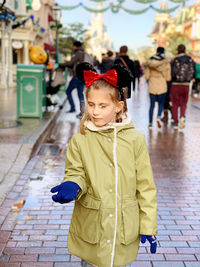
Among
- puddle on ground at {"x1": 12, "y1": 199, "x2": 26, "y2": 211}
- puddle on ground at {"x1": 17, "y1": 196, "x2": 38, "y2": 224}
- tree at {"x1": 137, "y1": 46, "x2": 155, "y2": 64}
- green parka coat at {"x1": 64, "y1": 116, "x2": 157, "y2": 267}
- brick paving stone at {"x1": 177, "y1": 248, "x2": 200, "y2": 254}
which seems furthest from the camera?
tree at {"x1": 137, "y1": 46, "x2": 155, "y2": 64}

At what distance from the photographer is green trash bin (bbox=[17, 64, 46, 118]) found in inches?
401

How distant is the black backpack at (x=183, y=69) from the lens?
1013 centimetres

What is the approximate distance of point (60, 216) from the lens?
4.31 m

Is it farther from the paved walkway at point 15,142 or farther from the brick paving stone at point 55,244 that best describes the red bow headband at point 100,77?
the paved walkway at point 15,142

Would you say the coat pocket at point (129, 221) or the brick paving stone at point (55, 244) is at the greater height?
the coat pocket at point (129, 221)

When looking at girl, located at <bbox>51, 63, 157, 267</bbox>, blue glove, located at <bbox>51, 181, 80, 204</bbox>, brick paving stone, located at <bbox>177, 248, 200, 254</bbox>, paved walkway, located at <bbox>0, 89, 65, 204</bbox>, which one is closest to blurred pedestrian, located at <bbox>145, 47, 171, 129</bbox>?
paved walkway, located at <bbox>0, 89, 65, 204</bbox>

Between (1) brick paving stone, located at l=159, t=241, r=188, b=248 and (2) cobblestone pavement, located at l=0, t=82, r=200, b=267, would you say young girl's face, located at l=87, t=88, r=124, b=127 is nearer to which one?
(2) cobblestone pavement, located at l=0, t=82, r=200, b=267

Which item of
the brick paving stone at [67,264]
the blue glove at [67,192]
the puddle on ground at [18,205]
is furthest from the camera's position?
the puddle on ground at [18,205]

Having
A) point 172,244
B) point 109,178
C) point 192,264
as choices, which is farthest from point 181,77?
point 109,178

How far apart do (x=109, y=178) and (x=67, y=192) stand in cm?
32

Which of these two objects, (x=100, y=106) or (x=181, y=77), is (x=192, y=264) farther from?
(x=181, y=77)

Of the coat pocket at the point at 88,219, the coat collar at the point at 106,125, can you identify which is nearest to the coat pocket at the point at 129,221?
the coat pocket at the point at 88,219

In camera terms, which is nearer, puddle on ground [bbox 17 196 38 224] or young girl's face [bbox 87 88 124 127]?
young girl's face [bbox 87 88 124 127]

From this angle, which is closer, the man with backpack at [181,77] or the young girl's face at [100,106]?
the young girl's face at [100,106]
